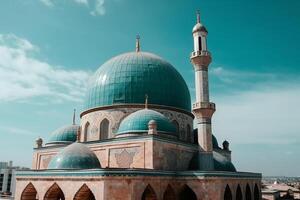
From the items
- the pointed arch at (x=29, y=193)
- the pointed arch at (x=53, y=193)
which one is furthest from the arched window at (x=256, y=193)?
the pointed arch at (x=29, y=193)

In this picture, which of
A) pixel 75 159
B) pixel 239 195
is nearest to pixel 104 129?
pixel 75 159

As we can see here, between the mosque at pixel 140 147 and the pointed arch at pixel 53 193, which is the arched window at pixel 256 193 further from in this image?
the pointed arch at pixel 53 193

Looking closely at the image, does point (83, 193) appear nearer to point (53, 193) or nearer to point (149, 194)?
point (53, 193)

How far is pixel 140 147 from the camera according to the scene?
15547mm

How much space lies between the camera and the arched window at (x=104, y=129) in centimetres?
1856

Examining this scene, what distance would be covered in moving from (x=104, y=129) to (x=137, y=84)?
3.33 m

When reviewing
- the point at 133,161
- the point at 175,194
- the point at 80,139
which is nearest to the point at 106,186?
the point at 133,161

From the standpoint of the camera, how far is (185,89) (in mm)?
21266

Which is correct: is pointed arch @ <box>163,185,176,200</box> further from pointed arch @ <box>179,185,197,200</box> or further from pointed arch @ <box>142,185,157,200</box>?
pointed arch @ <box>142,185,157,200</box>

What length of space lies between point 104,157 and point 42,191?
358 centimetres

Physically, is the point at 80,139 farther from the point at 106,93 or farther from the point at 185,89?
the point at 185,89

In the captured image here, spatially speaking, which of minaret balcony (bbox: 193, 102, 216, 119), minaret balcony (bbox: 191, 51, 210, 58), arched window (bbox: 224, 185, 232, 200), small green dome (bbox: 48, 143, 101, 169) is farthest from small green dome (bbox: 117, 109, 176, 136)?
minaret balcony (bbox: 191, 51, 210, 58)

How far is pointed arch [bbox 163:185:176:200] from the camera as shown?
50.3 ft

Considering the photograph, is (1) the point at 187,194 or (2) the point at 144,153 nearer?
(2) the point at 144,153
